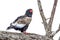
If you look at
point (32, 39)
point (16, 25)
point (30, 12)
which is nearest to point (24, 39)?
point (32, 39)

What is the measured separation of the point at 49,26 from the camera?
33.3 inches

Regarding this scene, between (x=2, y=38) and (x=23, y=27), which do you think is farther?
(x=23, y=27)

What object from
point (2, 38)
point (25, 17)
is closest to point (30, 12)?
point (25, 17)

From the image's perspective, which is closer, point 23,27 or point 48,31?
point 48,31

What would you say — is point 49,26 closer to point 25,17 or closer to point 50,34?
point 50,34

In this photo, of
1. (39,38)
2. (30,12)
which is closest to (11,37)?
(39,38)

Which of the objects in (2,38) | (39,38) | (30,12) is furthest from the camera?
(30,12)

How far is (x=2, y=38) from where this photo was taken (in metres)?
0.80

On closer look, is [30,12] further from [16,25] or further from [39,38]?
[39,38]

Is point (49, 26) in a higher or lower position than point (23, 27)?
higher

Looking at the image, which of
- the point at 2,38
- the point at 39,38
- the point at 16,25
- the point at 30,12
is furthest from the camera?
the point at 30,12

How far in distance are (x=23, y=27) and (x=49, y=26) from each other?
16.3 inches

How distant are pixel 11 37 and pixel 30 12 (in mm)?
551

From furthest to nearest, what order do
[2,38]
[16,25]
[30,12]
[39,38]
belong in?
[30,12] → [16,25] → [39,38] → [2,38]
